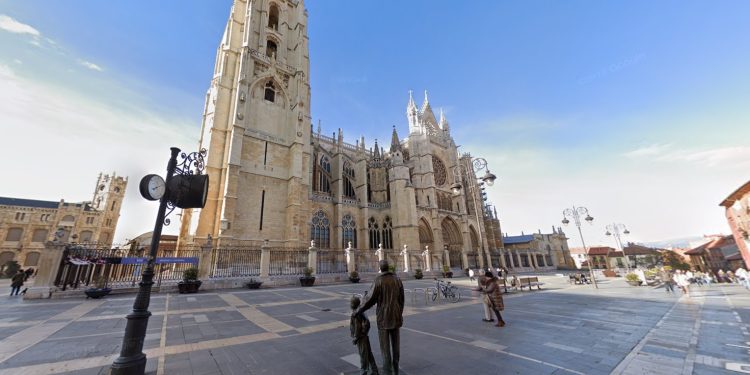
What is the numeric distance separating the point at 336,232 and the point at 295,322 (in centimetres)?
2105

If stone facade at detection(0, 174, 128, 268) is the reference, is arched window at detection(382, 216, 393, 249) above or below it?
below

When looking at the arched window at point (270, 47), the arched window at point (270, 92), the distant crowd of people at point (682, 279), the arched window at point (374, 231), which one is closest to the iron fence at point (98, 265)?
the arched window at point (270, 92)

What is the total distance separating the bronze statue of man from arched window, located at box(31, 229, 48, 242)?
60.0m

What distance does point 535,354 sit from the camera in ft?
13.5

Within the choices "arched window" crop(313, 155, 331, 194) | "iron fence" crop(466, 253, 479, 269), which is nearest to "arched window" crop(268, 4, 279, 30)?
"arched window" crop(313, 155, 331, 194)

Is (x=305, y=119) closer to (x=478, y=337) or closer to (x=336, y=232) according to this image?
(x=336, y=232)

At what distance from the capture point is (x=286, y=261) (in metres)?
18.0

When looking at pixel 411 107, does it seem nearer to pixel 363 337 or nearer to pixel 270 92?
pixel 270 92

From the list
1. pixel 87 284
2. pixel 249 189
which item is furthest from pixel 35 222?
pixel 87 284

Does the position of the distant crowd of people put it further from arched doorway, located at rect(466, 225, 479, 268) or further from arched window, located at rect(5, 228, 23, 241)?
arched window, located at rect(5, 228, 23, 241)

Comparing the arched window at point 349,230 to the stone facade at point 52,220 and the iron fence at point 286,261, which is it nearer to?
the iron fence at point 286,261

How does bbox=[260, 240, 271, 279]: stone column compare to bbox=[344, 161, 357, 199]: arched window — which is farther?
bbox=[344, 161, 357, 199]: arched window

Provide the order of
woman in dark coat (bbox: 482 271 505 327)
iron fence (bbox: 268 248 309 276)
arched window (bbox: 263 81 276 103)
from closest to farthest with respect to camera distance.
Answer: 1. woman in dark coat (bbox: 482 271 505 327)
2. iron fence (bbox: 268 248 309 276)
3. arched window (bbox: 263 81 276 103)

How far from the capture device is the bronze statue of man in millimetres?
3127
